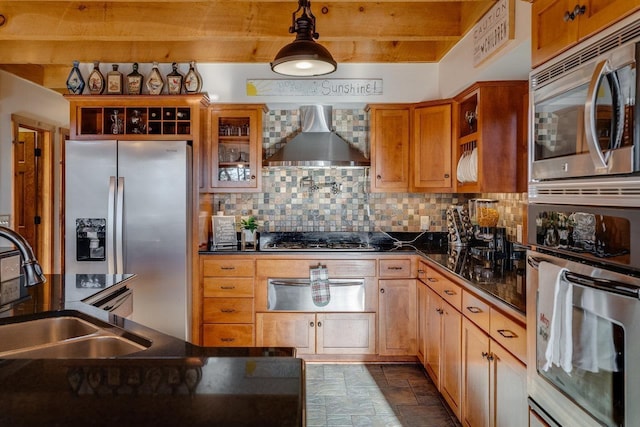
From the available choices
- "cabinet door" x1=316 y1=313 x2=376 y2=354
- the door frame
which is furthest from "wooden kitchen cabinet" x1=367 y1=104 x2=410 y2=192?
the door frame

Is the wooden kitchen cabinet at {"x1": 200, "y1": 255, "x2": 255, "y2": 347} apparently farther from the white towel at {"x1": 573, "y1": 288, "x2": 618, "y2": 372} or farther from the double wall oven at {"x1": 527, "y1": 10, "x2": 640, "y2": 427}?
the white towel at {"x1": 573, "y1": 288, "x2": 618, "y2": 372}

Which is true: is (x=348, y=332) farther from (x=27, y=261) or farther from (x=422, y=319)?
(x=27, y=261)

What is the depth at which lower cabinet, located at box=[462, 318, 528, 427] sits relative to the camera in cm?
190

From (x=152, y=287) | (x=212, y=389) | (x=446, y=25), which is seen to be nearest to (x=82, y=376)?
(x=212, y=389)

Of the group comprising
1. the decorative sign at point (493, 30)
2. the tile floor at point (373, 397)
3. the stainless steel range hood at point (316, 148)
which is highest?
the decorative sign at point (493, 30)

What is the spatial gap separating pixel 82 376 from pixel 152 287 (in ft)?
9.73

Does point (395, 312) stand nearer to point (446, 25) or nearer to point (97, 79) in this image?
point (446, 25)

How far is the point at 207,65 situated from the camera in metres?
4.17

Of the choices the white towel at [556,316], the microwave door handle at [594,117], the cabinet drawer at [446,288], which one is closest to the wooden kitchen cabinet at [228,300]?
the cabinet drawer at [446,288]

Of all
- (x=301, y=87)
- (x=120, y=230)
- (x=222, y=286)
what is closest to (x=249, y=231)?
(x=222, y=286)

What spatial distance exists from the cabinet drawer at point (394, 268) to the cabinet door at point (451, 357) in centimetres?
84

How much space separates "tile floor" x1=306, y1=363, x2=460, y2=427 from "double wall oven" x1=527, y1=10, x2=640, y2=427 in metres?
1.31

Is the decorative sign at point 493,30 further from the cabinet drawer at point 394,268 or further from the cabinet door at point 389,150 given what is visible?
the cabinet drawer at point 394,268

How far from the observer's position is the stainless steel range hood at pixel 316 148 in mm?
3961
